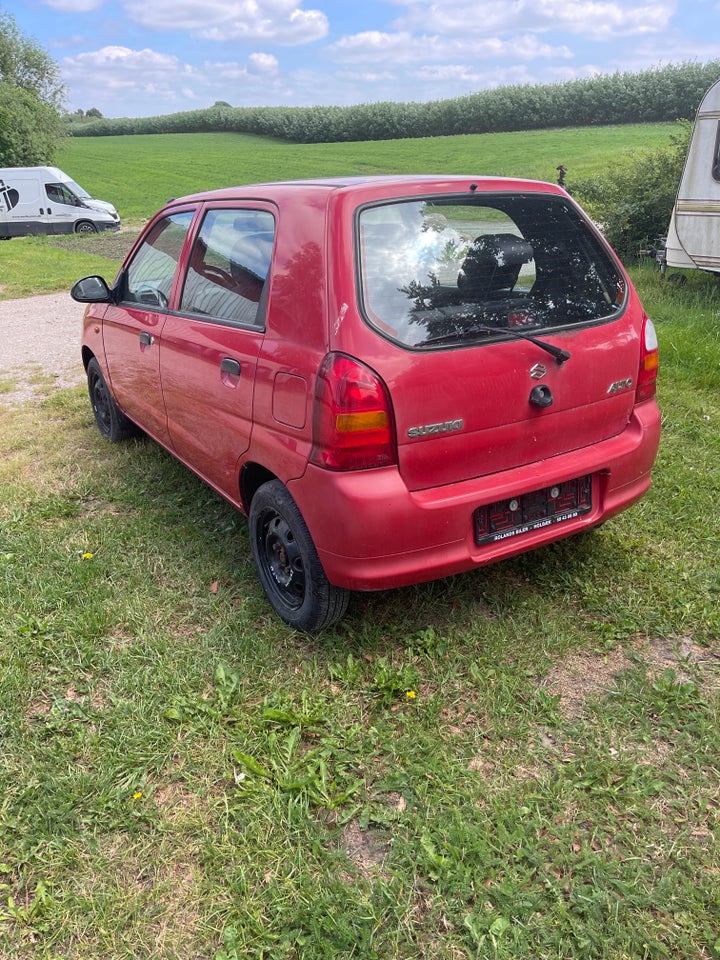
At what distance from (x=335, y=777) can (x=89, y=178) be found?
42770 millimetres

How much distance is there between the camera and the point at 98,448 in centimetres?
543

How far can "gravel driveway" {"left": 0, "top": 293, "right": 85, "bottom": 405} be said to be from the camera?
7.29m

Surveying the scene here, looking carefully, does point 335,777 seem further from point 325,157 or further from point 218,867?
point 325,157

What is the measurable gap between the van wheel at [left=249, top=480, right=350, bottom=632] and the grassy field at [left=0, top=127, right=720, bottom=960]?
0.13 metres

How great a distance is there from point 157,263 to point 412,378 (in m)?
2.34

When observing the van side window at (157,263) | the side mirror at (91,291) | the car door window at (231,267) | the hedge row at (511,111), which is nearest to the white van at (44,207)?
the side mirror at (91,291)

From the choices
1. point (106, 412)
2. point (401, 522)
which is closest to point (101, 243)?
point (106, 412)

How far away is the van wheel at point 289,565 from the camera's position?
2.93 m

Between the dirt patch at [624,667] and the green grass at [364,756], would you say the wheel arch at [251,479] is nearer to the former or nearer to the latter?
the green grass at [364,756]

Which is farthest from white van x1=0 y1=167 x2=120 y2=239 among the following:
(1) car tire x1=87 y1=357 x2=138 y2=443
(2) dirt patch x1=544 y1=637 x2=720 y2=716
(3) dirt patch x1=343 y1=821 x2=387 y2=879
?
(3) dirt patch x1=343 y1=821 x2=387 y2=879

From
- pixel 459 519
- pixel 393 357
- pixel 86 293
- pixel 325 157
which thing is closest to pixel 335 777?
pixel 459 519

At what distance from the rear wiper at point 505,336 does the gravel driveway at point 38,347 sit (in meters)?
5.26

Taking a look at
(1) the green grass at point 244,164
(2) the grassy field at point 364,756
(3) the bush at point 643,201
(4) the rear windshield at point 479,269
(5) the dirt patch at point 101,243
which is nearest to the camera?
(2) the grassy field at point 364,756

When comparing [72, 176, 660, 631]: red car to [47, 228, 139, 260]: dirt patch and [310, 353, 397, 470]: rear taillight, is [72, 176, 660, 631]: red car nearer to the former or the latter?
[310, 353, 397, 470]: rear taillight
